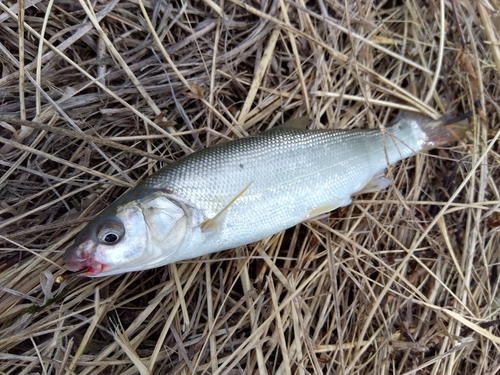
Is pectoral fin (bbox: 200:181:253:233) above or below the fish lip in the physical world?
below

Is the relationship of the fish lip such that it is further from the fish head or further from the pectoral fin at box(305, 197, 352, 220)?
the pectoral fin at box(305, 197, 352, 220)

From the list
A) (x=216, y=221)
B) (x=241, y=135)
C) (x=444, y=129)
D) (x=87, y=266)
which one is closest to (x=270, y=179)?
(x=216, y=221)

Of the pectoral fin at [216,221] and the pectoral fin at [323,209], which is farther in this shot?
the pectoral fin at [323,209]

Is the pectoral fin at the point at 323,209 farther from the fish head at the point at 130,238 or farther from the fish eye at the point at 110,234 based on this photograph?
the fish eye at the point at 110,234

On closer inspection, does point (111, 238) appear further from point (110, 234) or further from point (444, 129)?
point (444, 129)

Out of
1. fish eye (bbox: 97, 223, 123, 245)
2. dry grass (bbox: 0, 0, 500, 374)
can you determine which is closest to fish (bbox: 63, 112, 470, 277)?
fish eye (bbox: 97, 223, 123, 245)

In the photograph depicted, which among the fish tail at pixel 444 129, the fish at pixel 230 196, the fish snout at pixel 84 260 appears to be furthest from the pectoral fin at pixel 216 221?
the fish tail at pixel 444 129
